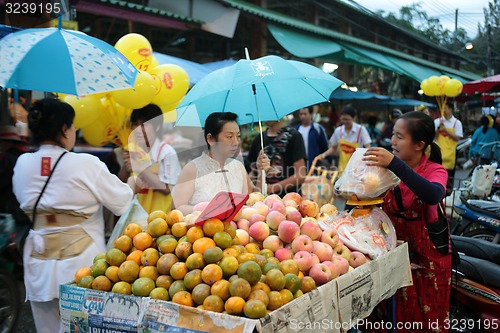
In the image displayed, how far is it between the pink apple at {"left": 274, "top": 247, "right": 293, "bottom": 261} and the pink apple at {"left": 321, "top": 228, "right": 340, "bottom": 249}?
0.27 m

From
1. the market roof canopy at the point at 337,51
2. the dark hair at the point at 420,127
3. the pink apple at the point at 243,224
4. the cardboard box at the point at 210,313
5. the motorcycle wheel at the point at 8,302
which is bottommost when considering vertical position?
the motorcycle wheel at the point at 8,302

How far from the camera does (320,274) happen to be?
2105 mm

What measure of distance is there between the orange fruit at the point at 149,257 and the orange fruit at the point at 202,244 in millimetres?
219

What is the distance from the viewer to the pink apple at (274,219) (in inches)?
96.3

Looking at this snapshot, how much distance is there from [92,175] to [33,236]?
0.51 metres

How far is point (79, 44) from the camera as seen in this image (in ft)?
10.2

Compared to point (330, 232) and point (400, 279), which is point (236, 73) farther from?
point (400, 279)

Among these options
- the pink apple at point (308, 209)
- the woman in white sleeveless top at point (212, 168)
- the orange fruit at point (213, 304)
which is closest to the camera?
the orange fruit at point (213, 304)

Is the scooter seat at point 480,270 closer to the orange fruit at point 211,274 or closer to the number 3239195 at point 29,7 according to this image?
the orange fruit at point 211,274

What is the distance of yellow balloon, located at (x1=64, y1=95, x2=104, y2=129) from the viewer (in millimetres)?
3986

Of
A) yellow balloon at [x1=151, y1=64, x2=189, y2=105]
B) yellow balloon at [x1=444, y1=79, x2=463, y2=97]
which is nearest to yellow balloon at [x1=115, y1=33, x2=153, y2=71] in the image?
yellow balloon at [x1=151, y1=64, x2=189, y2=105]

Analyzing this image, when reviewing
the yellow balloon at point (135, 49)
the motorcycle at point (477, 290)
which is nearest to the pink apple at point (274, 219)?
the motorcycle at point (477, 290)

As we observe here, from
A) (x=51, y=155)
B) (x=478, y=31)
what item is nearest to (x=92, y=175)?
(x=51, y=155)

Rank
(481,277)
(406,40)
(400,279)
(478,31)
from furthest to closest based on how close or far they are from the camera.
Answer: (478,31) → (406,40) → (481,277) → (400,279)
